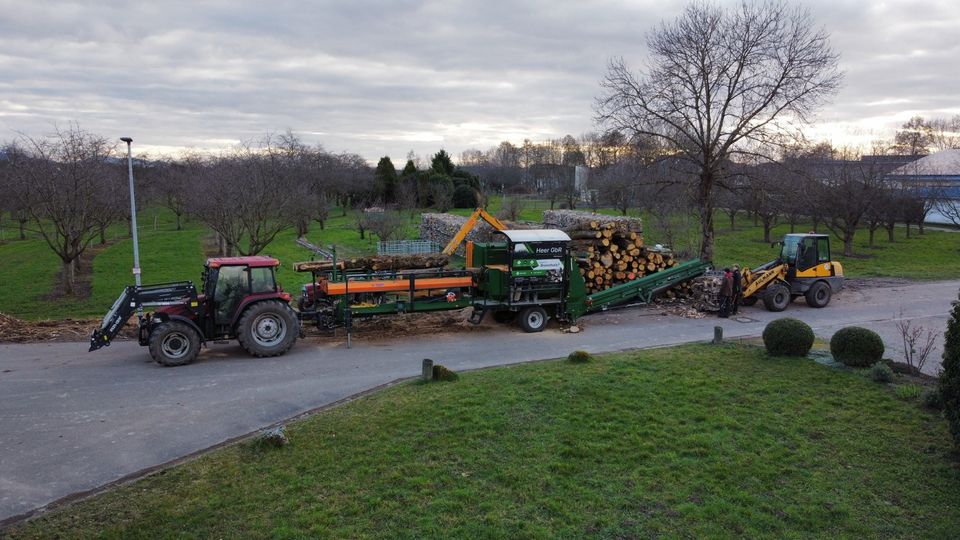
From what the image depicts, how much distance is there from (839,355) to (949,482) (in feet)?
15.9

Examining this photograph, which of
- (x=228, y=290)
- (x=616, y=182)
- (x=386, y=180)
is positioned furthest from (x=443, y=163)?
(x=228, y=290)

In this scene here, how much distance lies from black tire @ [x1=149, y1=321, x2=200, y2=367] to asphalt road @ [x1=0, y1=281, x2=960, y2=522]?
220mm

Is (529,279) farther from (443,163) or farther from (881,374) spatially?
(443,163)

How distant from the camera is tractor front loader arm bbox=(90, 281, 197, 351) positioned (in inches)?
517

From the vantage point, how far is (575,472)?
788 cm

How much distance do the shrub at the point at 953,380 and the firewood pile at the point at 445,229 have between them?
20.6 m

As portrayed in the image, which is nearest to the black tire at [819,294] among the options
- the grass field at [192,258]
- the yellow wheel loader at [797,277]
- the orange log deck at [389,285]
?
the yellow wheel loader at [797,277]

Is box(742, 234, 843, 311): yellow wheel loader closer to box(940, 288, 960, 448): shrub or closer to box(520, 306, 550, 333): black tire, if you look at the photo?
box(520, 306, 550, 333): black tire

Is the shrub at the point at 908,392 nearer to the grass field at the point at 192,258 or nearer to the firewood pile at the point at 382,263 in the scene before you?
the firewood pile at the point at 382,263

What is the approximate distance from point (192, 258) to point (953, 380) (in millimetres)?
30986

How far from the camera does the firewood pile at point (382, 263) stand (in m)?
15.8

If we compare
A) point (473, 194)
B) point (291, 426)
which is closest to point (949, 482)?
point (291, 426)

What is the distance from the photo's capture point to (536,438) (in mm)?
8812

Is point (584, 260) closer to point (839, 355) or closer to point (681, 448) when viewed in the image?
point (839, 355)
